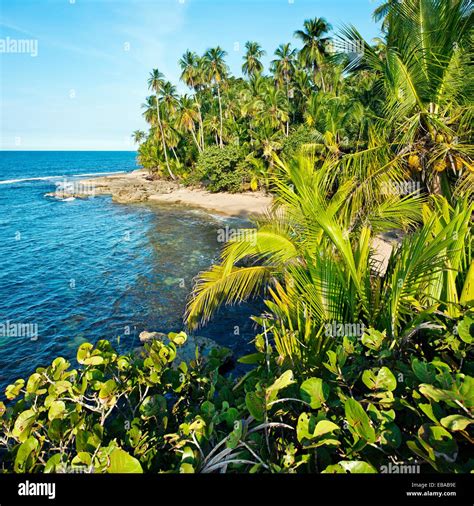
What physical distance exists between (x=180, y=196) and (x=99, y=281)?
2382cm

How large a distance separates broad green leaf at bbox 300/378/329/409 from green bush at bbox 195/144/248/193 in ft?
112

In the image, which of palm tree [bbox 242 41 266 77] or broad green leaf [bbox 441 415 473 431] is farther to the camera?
palm tree [bbox 242 41 266 77]

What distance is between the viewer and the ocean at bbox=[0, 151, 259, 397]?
38.0 feet

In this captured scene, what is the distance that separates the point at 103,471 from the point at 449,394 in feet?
5.29

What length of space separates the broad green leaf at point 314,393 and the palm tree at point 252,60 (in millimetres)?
49546

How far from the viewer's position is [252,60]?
44.8 meters

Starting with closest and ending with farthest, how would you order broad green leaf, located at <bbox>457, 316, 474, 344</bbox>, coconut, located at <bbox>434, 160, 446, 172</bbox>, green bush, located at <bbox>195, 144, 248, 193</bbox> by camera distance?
1. broad green leaf, located at <bbox>457, 316, 474, 344</bbox>
2. coconut, located at <bbox>434, 160, 446, 172</bbox>
3. green bush, located at <bbox>195, 144, 248, 193</bbox>
